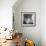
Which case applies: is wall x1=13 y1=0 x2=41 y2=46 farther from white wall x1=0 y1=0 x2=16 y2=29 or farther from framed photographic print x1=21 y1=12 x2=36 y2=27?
white wall x1=0 y1=0 x2=16 y2=29

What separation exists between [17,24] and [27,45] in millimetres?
1913

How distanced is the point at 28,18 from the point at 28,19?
52 mm

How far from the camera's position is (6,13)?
15.6 ft

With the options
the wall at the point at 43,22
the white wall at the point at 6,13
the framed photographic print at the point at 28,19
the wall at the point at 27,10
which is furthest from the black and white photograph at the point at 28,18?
the white wall at the point at 6,13

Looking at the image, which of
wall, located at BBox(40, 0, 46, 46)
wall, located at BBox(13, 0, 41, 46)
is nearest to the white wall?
wall, located at BBox(13, 0, 41, 46)

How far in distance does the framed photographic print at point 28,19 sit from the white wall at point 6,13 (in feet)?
4.30

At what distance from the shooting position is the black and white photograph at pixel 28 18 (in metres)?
5.93

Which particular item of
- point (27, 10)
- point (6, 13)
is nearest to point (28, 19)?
point (27, 10)

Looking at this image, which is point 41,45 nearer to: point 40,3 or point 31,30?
point 31,30

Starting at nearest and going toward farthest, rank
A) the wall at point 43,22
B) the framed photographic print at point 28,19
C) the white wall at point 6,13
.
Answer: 1. the white wall at point 6,13
2. the wall at point 43,22
3. the framed photographic print at point 28,19

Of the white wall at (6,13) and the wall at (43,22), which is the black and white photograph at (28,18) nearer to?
the wall at (43,22)

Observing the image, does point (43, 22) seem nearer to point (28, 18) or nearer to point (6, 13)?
point (28, 18)

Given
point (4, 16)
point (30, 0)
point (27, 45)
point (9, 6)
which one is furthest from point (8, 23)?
point (30, 0)

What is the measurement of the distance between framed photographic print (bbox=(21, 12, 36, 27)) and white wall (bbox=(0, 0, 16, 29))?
4.30 ft
